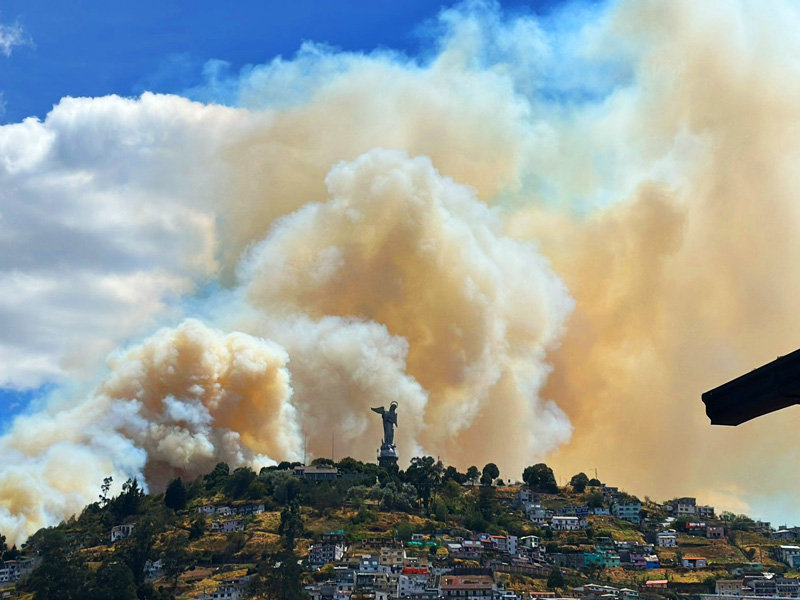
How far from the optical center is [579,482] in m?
174

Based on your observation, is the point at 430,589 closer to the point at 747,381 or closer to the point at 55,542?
the point at 55,542

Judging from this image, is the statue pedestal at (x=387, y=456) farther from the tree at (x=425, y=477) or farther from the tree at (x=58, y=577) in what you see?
the tree at (x=58, y=577)

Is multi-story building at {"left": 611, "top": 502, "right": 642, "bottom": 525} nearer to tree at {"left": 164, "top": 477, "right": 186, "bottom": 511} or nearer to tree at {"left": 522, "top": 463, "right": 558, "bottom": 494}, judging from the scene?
tree at {"left": 522, "top": 463, "right": 558, "bottom": 494}

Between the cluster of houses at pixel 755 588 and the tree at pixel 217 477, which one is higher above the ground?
the tree at pixel 217 477

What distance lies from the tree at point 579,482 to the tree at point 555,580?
39602 millimetres

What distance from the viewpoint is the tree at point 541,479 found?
172 meters

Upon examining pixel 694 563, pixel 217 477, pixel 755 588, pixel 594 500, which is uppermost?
pixel 594 500

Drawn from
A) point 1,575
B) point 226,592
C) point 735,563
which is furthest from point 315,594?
point 735,563

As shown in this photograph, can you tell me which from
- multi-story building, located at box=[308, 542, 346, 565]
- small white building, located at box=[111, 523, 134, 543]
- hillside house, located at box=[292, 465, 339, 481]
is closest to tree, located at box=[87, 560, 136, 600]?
multi-story building, located at box=[308, 542, 346, 565]

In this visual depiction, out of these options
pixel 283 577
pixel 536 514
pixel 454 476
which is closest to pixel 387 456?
pixel 454 476

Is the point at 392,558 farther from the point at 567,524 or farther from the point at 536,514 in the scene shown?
the point at 536,514

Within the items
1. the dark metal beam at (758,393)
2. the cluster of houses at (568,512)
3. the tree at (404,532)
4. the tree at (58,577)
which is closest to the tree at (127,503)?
the tree at (58,577)

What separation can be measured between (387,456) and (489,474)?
14.9 metres

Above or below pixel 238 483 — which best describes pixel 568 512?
above
